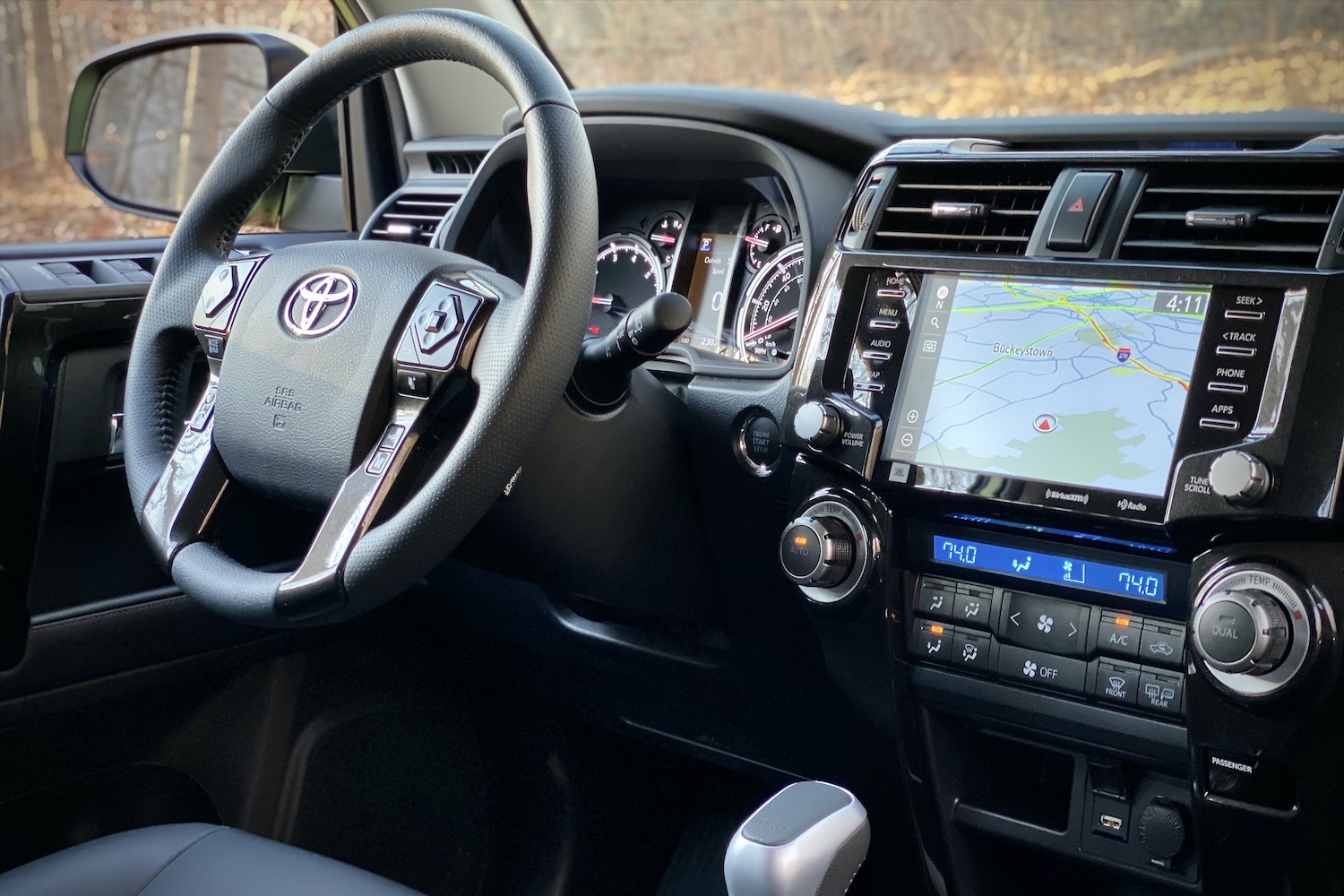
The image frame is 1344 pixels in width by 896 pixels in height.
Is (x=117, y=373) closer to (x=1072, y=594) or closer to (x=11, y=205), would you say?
(x=11, y=205)

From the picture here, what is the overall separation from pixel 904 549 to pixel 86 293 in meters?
1.20

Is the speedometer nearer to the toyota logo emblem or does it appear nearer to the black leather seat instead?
the toyota logo emblem

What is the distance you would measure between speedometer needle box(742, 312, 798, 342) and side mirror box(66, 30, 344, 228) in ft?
3.48

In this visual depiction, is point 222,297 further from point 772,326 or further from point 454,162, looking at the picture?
point 454,162

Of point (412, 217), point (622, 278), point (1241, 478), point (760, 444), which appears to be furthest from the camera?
point (412, 217)

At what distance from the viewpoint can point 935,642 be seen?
4.43 feet

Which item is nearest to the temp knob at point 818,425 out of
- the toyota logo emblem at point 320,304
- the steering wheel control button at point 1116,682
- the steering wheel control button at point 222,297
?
the steering wheel control button at point 1116,682

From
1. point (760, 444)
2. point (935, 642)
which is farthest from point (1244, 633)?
point (760, 444)

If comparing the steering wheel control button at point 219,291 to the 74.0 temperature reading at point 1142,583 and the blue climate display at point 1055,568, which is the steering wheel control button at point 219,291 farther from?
the 74.0 temperature reading at point 1142,583

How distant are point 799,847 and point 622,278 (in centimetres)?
96

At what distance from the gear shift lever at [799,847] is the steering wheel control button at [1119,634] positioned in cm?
28

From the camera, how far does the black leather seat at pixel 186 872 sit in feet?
4.32

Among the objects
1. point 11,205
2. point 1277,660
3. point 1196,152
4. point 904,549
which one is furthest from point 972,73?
point 11,205

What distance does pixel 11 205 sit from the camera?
2.17 meters
